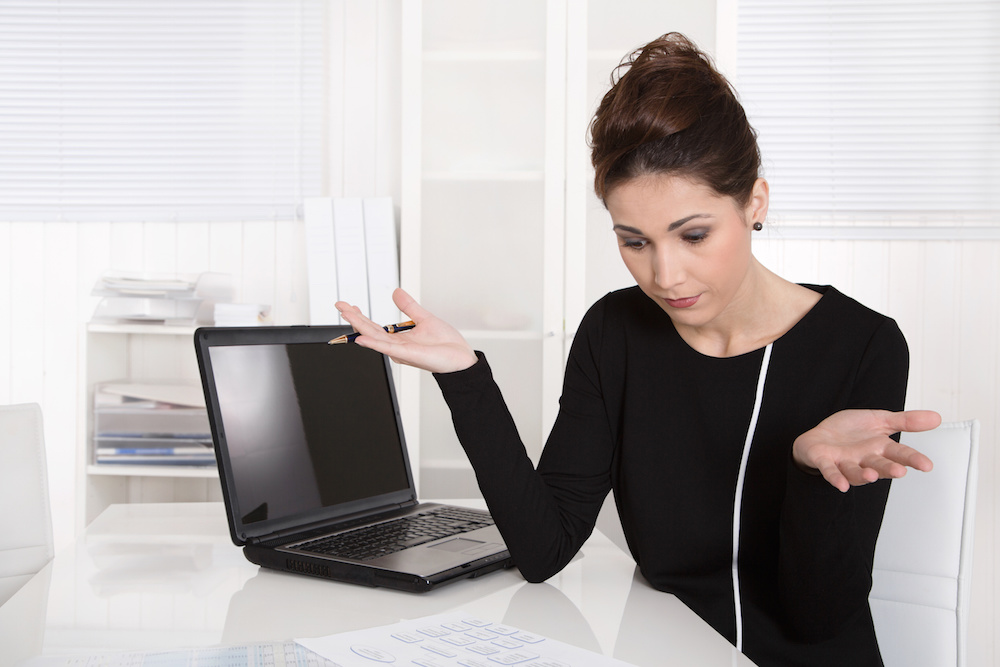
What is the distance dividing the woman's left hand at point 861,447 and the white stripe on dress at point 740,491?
21 cm

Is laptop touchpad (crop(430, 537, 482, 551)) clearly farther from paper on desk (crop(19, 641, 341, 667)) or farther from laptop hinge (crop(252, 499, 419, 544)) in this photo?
paper on desk (crop(19, 641, 341, 667))

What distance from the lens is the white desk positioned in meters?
0.76

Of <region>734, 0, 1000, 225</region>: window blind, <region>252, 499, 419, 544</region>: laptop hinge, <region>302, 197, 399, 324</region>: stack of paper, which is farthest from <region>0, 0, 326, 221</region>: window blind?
<region>252, 499, 419, 544</region>: laptop hinge

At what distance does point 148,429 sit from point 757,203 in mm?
1892

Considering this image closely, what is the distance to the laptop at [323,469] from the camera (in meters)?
0.97

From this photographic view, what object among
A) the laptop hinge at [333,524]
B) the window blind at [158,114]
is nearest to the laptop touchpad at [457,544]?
the laptop hinge at [333,524]

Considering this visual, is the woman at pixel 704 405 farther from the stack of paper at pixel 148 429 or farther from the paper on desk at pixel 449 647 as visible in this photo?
the stack of paper at pixel 148 429

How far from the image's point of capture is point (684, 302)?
3.49 feet

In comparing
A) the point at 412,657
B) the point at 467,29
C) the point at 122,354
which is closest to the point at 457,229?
the point at 467,29

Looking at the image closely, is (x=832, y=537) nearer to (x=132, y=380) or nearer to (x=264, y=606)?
(x=264, y=606)

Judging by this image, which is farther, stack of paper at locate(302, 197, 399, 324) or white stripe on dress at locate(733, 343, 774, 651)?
stack of paper at locate(302, 197, 399, 324)

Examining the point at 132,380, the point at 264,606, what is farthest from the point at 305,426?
the point at 132,380

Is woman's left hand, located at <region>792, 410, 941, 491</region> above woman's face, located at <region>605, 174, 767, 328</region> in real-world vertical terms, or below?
below

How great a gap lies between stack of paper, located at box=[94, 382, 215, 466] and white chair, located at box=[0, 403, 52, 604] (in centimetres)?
113
